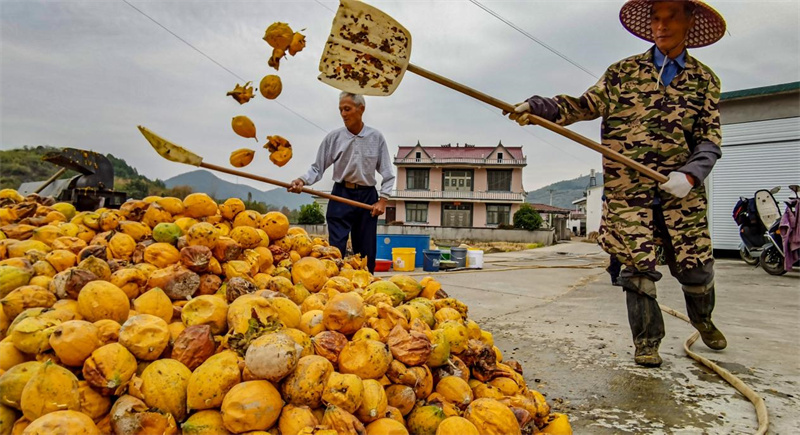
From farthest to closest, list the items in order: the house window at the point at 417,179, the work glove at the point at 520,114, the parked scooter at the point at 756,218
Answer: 1. the house window at the point at 417,179
2. the parked scooter at the point at 756,218
3. the work glove at the point at 520,114

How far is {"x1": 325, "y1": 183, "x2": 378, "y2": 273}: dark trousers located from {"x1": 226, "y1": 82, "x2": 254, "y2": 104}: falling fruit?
1.27 meters

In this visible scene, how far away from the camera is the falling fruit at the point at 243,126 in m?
2.77

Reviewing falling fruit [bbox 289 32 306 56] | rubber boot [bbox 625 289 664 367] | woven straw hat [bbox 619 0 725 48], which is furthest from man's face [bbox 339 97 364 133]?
Result: rubber boot [bbox 625 289 664 367]

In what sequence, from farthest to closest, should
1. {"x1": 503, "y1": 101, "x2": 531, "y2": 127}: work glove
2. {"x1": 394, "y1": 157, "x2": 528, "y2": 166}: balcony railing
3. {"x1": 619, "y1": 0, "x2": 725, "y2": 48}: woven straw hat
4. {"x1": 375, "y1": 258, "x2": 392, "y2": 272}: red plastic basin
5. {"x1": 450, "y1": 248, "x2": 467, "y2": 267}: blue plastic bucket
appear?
{"x1": 394, "y1": 157, "x2": 528, "y2": 166}: balcony railing
{"x1": 450, "y1": 248, "x2": 467, "y2": 267}: blue plastic bucket
{"x1": 375, "y1": 258, "x2": 392, "y2": 272}: red plastic basin
{"x1": 619, "y1": 0, "x2": 725, "y2": 48}: woven straw hat
{"x1": 503, "y1": 101, "x2": 531, "y2": 127}: work glove

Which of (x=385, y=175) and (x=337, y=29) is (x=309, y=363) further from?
(x=385, y=175)

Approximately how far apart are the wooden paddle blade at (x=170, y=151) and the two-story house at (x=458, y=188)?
3105cm

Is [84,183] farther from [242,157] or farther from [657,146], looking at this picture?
[657,146]

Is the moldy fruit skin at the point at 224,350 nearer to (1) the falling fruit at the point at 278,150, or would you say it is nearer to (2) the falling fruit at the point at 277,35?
(1) the falling fruit at the point at 278,150

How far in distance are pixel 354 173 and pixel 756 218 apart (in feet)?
25.1

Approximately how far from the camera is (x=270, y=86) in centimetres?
255

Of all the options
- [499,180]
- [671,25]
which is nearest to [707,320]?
[671,25]

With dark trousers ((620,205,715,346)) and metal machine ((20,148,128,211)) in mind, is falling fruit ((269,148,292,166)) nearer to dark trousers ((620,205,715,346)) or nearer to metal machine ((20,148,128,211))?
dark trousers ((620,205,715,346))

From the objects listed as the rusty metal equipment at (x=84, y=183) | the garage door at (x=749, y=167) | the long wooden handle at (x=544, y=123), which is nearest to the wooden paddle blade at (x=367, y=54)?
the long wooden handle at (x=544, y=123)

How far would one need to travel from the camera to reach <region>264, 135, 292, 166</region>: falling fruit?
285 centimetres
